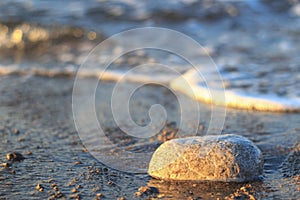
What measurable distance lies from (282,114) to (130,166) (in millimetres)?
1747

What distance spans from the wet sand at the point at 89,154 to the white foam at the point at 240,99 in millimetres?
140

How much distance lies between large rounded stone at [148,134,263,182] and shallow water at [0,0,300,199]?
0.20 ft

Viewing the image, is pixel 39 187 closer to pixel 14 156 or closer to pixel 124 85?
pixel 14 156

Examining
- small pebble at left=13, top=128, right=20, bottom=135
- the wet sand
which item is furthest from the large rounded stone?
small pebble at left=13, top=128, right=20, bottom=135

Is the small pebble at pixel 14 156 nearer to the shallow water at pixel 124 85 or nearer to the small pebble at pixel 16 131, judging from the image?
the shallow water at pixel 124 85

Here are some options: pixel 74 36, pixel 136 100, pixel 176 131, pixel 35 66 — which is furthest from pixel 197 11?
pixel 176 131

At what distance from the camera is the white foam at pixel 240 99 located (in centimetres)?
433

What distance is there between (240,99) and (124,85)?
140 centimetres

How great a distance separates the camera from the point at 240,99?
454cm

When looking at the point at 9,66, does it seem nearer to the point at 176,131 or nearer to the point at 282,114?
the point at 176,131

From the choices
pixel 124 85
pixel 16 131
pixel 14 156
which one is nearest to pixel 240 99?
pixel 124 85

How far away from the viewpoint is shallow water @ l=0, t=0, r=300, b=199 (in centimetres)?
279

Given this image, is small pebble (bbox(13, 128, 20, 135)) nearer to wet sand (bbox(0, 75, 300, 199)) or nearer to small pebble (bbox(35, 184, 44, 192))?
wet sand (bbox(0, 75, 300, 199))

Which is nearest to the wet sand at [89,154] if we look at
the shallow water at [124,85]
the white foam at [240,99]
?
the shallow water at [124,85]
